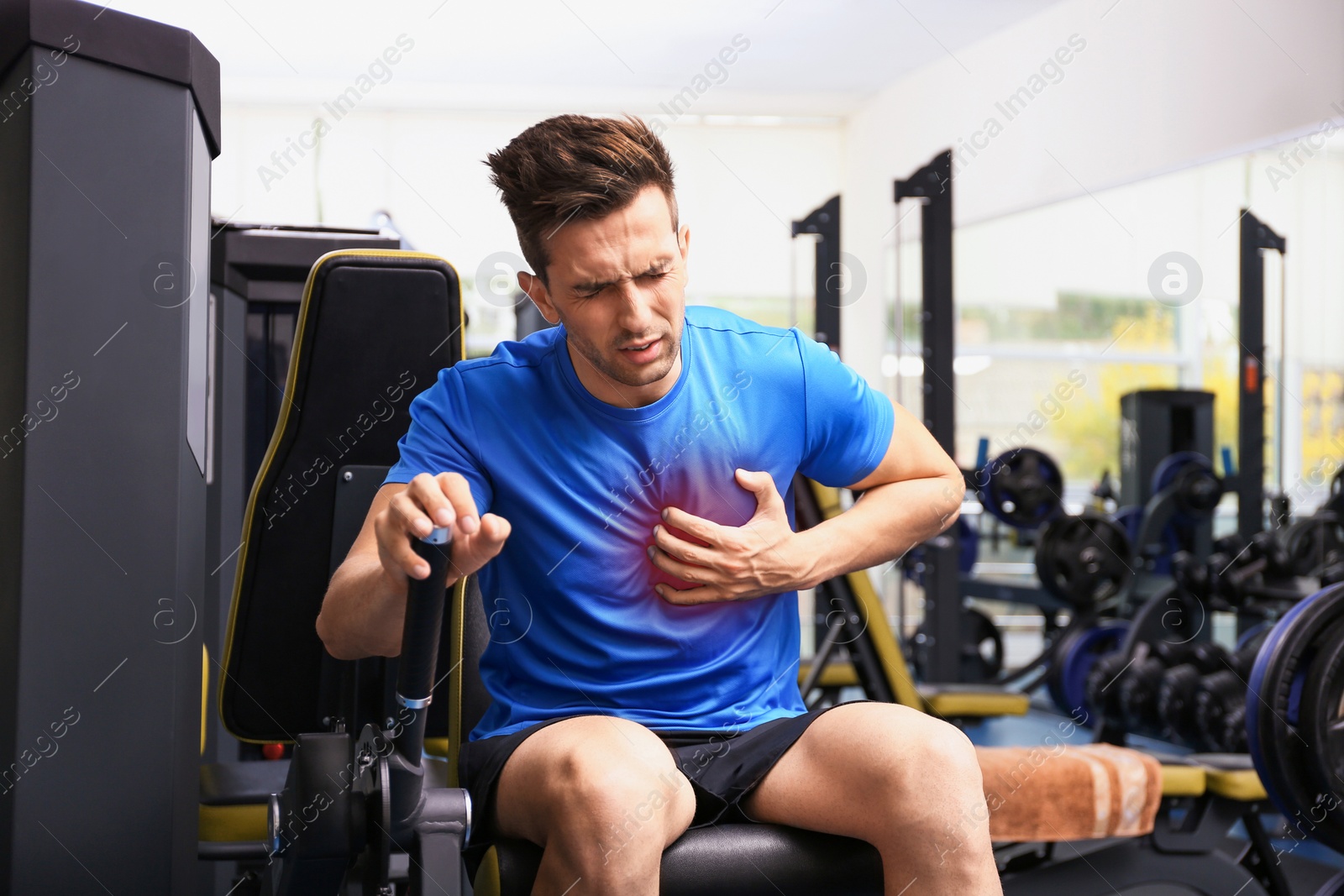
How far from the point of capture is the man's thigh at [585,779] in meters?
1.08

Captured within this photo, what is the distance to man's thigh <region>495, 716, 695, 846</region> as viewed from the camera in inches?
42.3

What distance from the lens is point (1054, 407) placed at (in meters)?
6.28

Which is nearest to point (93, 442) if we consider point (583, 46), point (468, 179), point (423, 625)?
point (423, 625)

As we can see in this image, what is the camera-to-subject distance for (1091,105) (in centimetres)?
521

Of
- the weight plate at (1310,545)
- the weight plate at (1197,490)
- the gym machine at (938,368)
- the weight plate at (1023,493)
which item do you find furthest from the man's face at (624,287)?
the weight plate at (1197,490)

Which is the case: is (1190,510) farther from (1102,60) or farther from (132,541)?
(132,541)

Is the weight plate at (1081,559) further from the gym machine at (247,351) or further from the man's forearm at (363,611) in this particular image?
the man's forearm at (363,611)

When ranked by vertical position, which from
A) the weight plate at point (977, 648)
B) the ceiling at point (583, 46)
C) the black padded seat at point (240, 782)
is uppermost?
the ceiling at point (583, 46)

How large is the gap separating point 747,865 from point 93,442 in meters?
0.81

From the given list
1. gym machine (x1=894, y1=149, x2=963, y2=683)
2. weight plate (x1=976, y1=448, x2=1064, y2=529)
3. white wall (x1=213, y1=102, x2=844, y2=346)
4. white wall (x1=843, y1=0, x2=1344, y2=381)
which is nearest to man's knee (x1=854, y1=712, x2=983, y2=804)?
gym machine (x1=894, y1=149, x2=963, y2=683)

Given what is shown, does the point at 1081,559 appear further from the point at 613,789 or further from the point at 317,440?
the point at 613,789

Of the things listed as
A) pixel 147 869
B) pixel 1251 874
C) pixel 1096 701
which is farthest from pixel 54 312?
pixel 1096 701

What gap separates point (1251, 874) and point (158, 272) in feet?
7.14

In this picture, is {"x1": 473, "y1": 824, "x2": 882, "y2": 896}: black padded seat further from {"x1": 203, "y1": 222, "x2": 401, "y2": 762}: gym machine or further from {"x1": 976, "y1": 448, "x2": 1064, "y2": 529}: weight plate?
{"x1": 976, "y1": 448, "x2": 1064, "y2": 529}: weight plate
